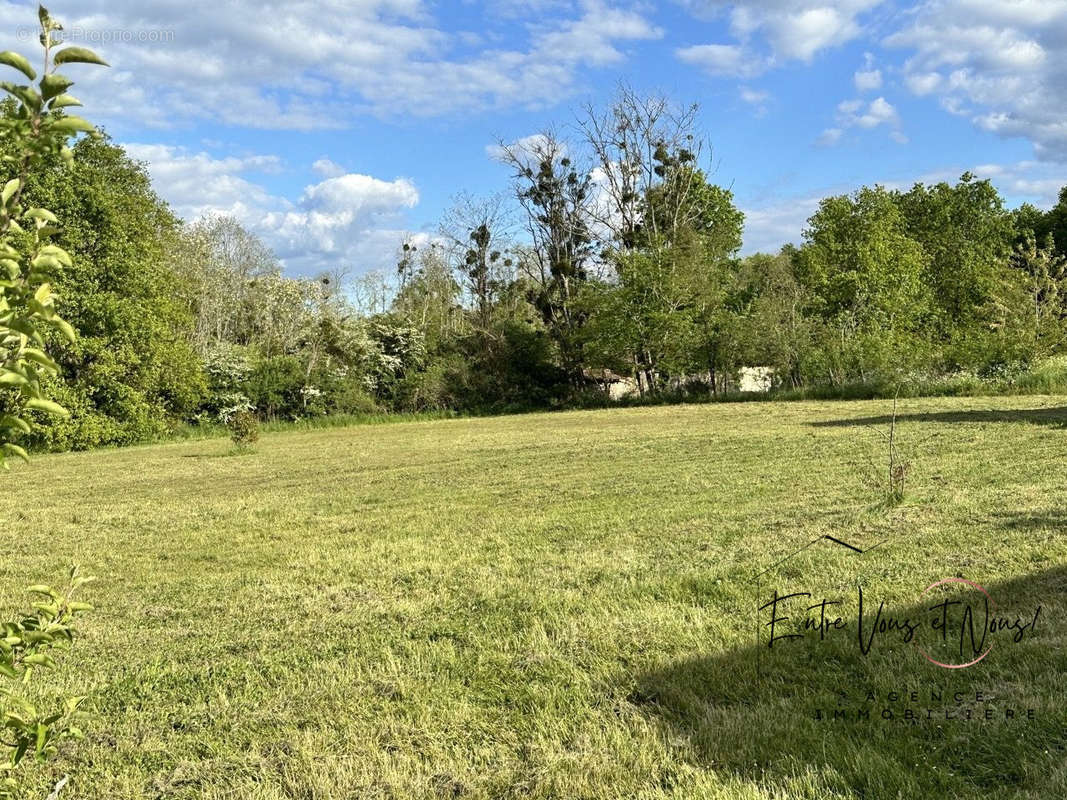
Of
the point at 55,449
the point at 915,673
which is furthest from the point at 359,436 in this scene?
the point at 915,673

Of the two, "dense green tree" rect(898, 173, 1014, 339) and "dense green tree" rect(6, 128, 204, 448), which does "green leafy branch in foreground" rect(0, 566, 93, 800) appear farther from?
"dense green tree" rect(898, 173, 1014, 339)

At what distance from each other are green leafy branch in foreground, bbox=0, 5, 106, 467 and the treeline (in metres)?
19.9

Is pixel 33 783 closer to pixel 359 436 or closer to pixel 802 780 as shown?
pixel 802 780

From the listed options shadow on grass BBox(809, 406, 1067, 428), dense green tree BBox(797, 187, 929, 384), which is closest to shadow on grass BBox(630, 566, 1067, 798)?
shadow on grass BBox(809, 406, 1067, 428)

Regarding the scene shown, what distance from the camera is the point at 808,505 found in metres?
6.38

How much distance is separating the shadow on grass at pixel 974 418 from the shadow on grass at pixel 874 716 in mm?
9806

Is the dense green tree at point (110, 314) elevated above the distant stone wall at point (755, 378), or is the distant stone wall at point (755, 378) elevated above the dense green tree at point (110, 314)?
the dense green tree at point (110, 314)

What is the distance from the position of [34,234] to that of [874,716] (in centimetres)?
294

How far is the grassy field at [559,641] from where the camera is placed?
8.16 feet

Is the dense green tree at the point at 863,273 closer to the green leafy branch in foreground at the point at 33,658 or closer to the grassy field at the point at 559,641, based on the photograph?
the grassy field at the point at 559,641

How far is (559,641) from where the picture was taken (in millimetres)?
3648

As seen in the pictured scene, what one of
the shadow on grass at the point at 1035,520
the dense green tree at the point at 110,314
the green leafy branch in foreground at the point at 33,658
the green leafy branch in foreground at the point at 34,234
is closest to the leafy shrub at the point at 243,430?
the dense green tree at the point at 110,314

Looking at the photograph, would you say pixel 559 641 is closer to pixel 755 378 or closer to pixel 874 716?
pixel 874 716

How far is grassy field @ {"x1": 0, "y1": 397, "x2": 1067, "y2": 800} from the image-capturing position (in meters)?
2.49
